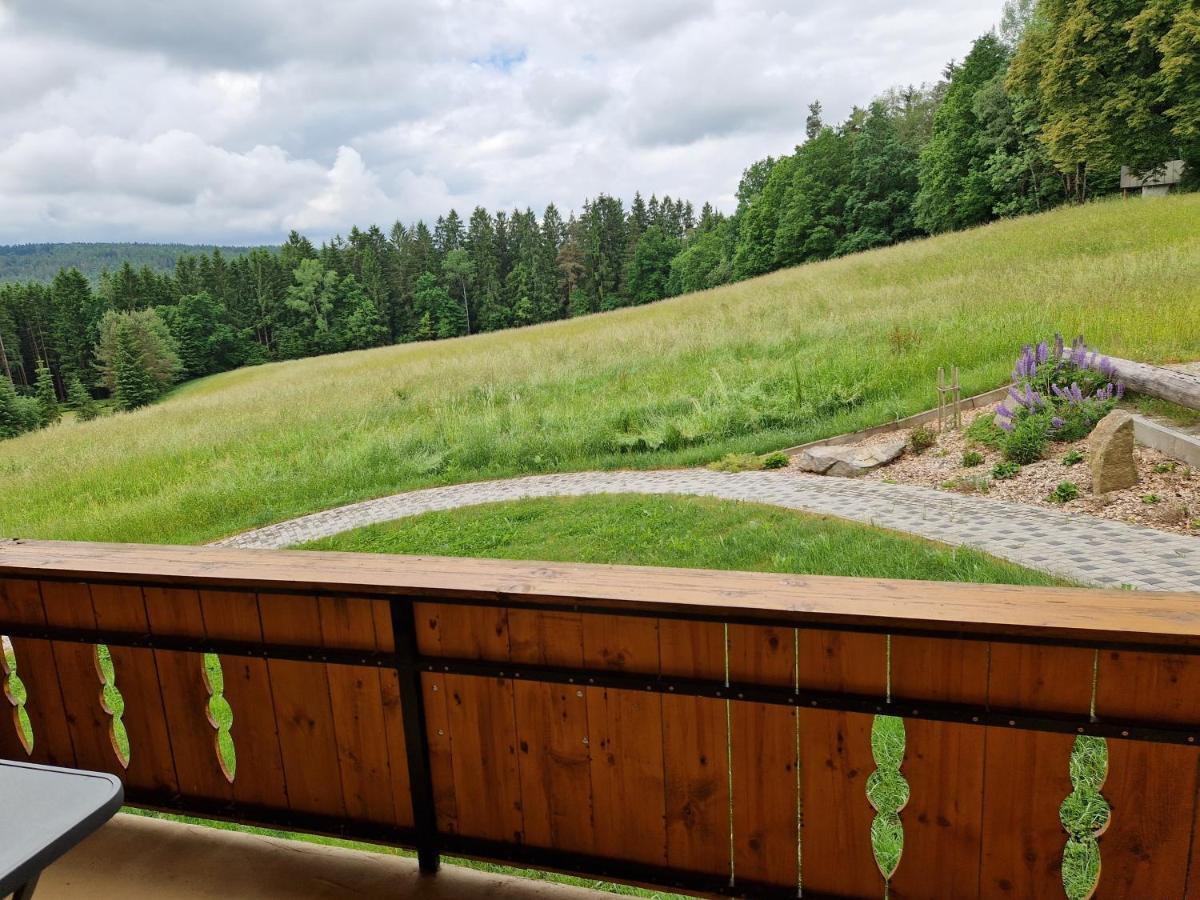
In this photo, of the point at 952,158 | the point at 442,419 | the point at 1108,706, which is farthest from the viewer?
the point at 952,158

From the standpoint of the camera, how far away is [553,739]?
192 cm

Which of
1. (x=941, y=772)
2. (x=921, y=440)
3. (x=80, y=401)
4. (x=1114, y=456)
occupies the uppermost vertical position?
(x=941, y=772)

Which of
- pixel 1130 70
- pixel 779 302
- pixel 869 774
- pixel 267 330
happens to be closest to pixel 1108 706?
pixel 869 774

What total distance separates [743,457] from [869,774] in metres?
7.24

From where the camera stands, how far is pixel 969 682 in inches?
61.6

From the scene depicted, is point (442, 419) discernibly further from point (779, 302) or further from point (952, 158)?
point (952, 158)

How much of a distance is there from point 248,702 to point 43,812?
3.10 feet

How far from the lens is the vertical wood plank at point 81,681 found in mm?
2312

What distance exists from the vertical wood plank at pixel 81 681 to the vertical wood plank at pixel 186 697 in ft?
0.82

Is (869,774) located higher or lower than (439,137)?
lower

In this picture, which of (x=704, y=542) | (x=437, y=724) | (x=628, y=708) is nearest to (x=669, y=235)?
(x=704, y=542)

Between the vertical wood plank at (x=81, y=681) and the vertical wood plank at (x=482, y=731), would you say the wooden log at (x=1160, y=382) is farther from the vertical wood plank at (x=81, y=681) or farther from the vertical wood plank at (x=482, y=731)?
the vertical wood plank at (x=81, y=681)

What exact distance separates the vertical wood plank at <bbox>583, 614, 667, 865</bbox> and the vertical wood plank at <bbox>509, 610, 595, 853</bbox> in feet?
0.09

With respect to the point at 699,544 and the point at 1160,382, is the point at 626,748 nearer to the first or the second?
the point at 699,544
